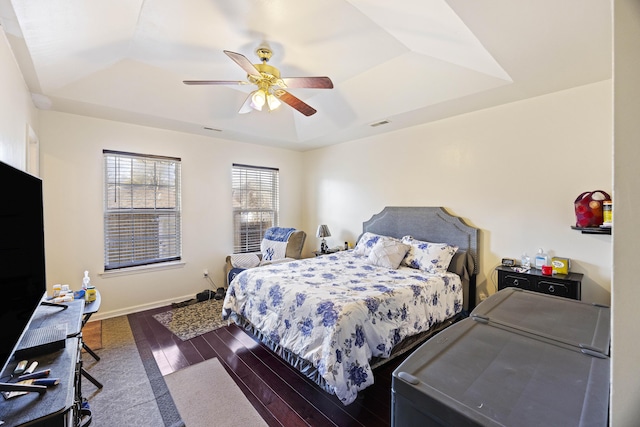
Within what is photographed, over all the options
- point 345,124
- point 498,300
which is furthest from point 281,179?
point 498,300

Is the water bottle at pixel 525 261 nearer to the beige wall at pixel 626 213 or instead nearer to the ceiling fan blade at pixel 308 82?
the ceiling fan blade at pixel 308 82

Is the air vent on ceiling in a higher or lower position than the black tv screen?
higher

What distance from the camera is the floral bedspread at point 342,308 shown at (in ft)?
6.43

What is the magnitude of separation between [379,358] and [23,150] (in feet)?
11.5

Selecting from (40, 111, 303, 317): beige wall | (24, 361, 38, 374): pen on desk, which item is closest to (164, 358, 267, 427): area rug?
(24, 361, 38, 374): pen on desk

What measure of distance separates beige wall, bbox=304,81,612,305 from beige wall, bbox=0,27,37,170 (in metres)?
3.99

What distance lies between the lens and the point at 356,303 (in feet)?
7.04

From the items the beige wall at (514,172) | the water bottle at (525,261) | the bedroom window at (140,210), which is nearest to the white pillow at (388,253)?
the beige wall at (514,172)

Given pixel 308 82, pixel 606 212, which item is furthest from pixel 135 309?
pixel 606 212

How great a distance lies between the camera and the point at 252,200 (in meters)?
5.10

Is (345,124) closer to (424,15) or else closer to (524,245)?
(424,15)

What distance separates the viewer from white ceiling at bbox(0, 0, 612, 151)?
1.87m

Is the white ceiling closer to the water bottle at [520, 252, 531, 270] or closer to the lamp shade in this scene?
the water bottle at [520, 252, 531, 270]

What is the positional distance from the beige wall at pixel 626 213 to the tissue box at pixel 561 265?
2.79 m
